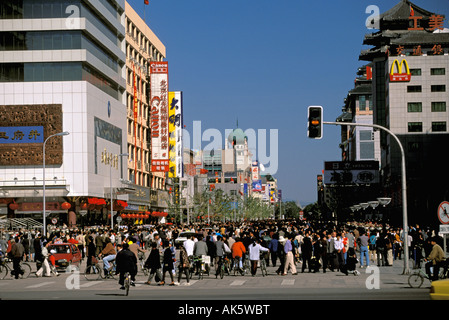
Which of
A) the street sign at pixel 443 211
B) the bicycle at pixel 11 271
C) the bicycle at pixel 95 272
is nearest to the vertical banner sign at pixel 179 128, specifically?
the bicycle at pixel 11 271

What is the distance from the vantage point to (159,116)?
9756cm

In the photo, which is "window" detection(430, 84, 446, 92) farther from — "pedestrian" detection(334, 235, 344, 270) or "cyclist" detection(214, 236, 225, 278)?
"cyclist" detection(214, 236, 225, 278)

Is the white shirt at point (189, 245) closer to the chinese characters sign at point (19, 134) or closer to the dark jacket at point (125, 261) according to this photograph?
the dark jacket at point (125, 261)

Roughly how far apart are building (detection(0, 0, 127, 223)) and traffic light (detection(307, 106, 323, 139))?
4758 cm

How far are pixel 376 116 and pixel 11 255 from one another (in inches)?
4030

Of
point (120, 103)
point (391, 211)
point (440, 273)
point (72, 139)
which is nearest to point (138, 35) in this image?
point (120, 103)

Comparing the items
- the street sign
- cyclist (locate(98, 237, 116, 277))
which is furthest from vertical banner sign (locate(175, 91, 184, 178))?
the street sign

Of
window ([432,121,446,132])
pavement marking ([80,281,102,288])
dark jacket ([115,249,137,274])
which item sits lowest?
pavement marking ([80,281,102,288])

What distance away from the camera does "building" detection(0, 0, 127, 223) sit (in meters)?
69.2

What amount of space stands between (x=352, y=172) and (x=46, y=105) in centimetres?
5983

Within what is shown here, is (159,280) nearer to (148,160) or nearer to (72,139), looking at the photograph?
(72,139)

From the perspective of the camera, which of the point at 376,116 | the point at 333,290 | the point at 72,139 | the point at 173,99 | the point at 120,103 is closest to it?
the point at 333,290

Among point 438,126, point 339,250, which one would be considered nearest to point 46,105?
point 339,250

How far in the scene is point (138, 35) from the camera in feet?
330
